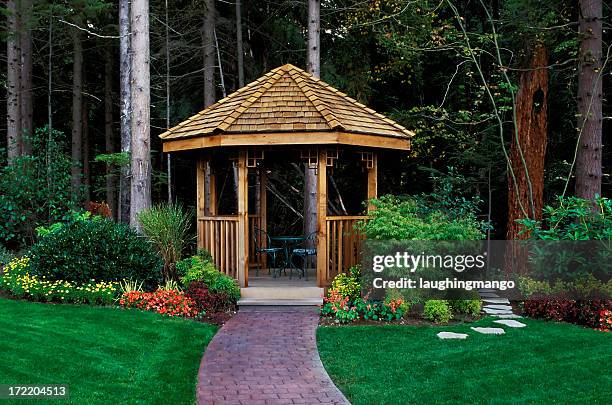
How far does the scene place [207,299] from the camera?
8938 mm

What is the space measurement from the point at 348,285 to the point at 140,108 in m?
5.25

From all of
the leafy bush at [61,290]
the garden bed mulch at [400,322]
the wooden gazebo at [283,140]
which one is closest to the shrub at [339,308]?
the garden bed mulch at [400,322]

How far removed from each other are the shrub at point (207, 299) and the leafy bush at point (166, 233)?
1.13 metres

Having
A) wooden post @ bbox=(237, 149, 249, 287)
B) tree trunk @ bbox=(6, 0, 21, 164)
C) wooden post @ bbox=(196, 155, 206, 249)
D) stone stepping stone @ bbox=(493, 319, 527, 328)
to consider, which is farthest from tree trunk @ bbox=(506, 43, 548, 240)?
tree trunk @ bbox=(6, 0, 21, 164)

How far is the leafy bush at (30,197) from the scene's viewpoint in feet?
42.3

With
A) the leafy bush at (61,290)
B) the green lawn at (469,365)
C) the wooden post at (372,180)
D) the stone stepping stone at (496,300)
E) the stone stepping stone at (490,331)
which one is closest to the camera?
the green lawn at (469,365)

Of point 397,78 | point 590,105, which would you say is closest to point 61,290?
point 590,105

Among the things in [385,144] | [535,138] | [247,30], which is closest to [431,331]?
[385,144]

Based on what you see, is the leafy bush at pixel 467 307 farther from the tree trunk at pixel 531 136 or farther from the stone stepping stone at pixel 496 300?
the tree trunk at pixel 531 136

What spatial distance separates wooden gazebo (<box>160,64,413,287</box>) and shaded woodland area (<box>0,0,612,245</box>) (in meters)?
1.42

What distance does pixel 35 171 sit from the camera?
13.8m

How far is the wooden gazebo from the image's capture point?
30.9ft

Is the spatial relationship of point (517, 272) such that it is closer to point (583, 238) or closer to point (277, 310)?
point (583, 238)

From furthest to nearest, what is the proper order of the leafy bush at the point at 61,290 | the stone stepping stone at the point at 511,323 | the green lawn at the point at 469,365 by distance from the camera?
the leafy bush at the point at 61,290 → the stone stepping stone at the point at 511,323 → the green lawn at the point at 469,365
